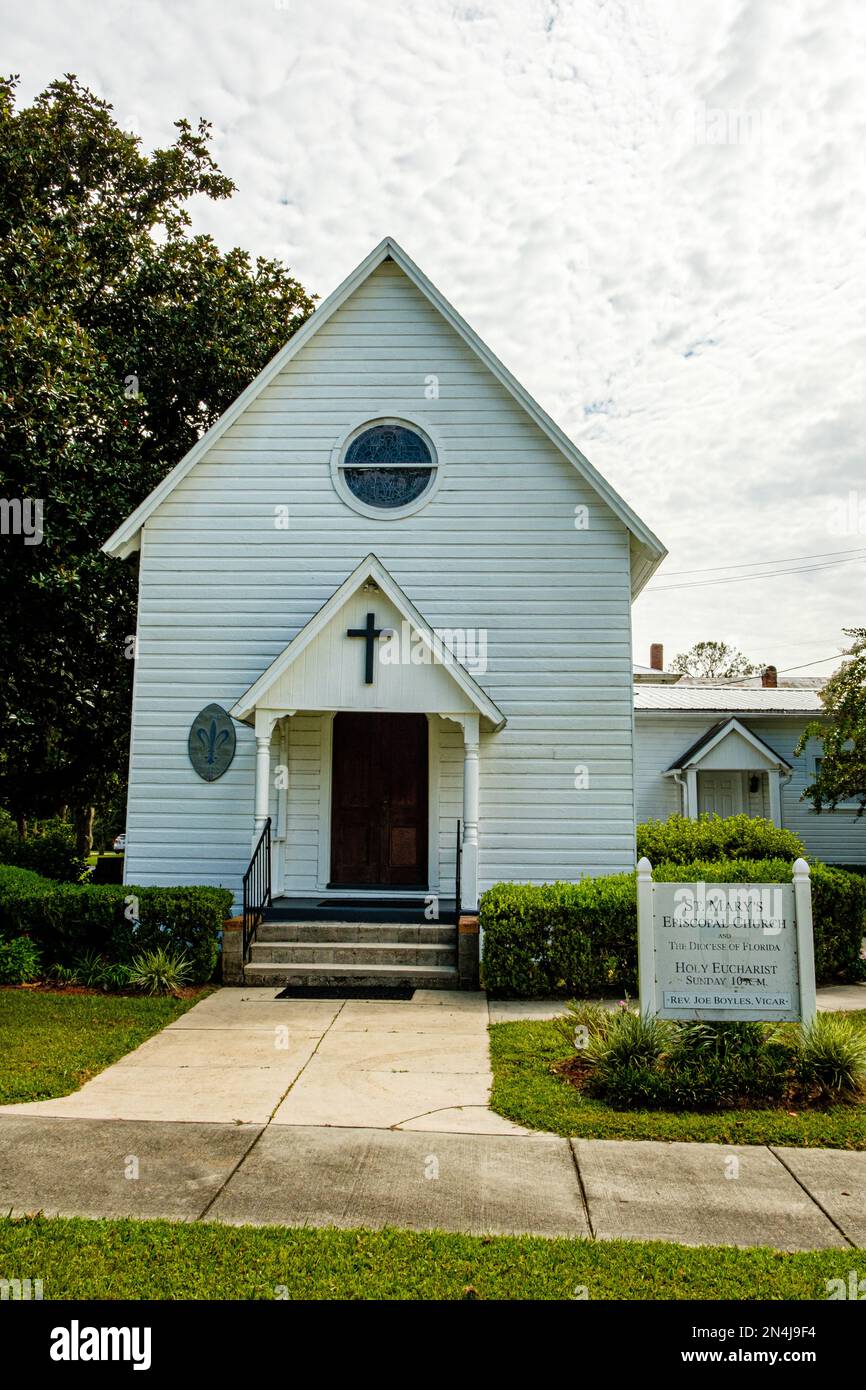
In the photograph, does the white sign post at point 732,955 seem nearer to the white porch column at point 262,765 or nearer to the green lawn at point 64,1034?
the green lawn at point 64,1034

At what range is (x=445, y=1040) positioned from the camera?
26.1 feet

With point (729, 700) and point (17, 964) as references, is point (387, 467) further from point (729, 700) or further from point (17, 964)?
point (729, 700)

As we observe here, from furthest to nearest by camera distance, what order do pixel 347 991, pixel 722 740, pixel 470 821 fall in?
pixel 722 740
pixel 470 821
pixel 347 991

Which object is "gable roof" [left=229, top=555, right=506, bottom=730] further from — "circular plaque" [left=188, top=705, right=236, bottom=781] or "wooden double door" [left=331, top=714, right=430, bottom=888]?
"wooden double door" [left=331, top=714, right=430, bottom=888]

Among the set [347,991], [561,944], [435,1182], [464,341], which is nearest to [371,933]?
[347,991]

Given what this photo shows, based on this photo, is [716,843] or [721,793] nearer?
[716,843]

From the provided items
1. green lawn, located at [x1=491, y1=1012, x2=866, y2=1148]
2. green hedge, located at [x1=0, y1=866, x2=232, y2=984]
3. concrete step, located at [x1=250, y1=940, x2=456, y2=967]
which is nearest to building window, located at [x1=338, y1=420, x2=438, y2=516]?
green hedge, located at [x1=0, y1=866, x2=232, y2=984]

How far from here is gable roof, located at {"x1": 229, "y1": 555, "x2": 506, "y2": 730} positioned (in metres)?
10.8

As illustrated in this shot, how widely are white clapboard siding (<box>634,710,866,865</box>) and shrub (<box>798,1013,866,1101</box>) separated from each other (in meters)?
16.3

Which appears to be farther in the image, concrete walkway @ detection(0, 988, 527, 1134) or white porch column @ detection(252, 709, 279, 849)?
white porch column @ detection(252, 709, 279, 849)

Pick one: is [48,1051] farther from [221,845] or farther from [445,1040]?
[221,845]

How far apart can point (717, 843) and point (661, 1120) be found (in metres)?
8.59

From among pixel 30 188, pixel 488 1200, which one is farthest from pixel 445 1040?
pixel 30 188

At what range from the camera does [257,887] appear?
11.1 meters
